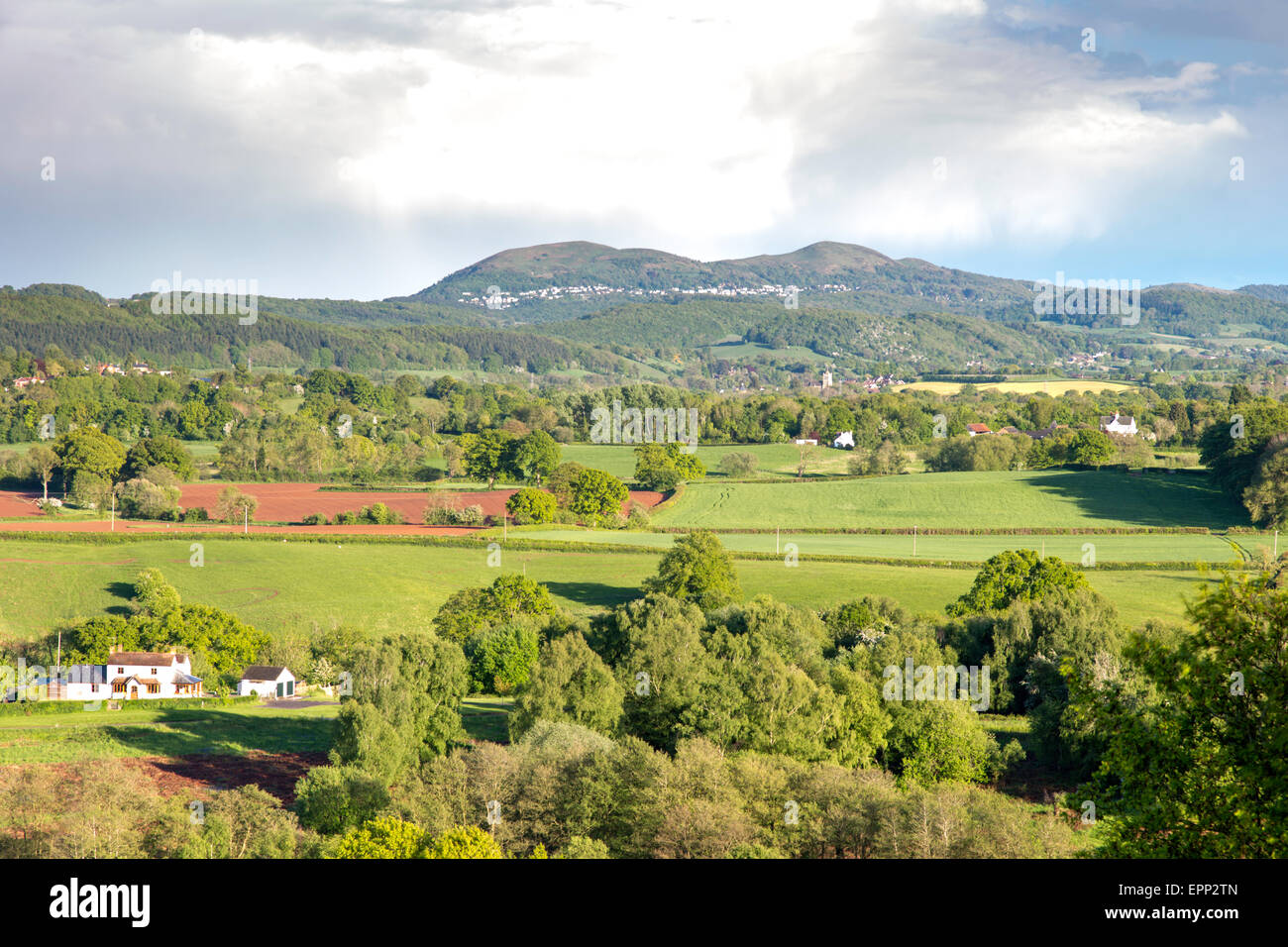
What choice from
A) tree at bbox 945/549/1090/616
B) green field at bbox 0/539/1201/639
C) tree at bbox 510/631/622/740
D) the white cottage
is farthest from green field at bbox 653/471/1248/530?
tree at bbox 510/631/622/740

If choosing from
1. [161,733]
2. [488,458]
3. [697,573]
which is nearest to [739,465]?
[488,458]

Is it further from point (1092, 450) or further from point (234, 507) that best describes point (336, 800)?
point (1092, 450)

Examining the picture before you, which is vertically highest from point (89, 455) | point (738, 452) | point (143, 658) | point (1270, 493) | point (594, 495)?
point (738, 452)

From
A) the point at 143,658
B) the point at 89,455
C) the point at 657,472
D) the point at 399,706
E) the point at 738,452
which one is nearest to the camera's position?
the point at 399,706

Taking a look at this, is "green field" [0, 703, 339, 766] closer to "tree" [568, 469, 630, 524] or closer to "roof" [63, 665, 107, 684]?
"roof" [63, 665, 107, 684]

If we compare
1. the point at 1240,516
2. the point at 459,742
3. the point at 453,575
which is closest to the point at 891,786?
the point at 459,742

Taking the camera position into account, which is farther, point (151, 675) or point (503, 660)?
point (151, 675)

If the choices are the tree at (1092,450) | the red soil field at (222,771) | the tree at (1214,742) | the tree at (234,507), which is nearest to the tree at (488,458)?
the tree at (234,507)
